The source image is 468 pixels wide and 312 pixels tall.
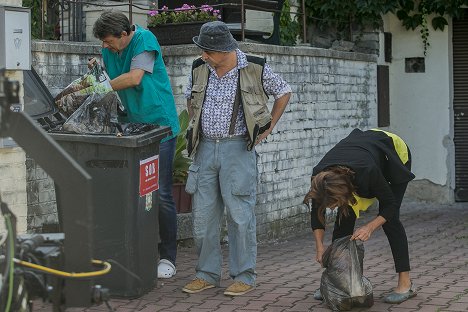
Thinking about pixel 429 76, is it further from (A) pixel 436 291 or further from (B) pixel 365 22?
(A) pixel 436 291

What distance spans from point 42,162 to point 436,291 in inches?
168

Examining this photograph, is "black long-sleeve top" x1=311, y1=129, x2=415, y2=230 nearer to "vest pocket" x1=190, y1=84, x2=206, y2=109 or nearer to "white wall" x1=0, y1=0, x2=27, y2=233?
"vest pocket" x1=190, y1=84, x2=206, y2=109

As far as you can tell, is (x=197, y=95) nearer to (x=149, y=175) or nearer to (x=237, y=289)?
(x=149, y=175)

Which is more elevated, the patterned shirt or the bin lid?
the patterned shirt

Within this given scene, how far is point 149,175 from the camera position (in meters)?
7.04

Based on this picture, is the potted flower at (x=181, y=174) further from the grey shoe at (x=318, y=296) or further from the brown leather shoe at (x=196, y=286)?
the grey shoe at (x=318, y=296)

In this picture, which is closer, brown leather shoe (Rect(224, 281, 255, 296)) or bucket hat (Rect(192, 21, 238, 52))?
bucket hat (Rect(192, 21, 238, 52))

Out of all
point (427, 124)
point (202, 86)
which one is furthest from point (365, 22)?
point (202, 86)

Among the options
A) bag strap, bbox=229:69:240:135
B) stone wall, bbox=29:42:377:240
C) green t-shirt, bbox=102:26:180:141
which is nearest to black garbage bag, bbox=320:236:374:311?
bag strap, bbox=229:69:240:135

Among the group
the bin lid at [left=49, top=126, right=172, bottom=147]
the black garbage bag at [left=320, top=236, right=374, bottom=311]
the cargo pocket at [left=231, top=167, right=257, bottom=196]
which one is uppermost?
the bin lid at [left=49, top=126, right=172, bottom=147]

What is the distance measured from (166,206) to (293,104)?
10.9ft

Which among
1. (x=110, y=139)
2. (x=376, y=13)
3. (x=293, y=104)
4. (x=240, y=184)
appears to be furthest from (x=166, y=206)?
(x=376, y=13)

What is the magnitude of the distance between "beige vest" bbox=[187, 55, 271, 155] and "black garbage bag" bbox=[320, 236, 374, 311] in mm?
960

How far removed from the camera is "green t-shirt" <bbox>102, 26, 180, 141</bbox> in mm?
7387
